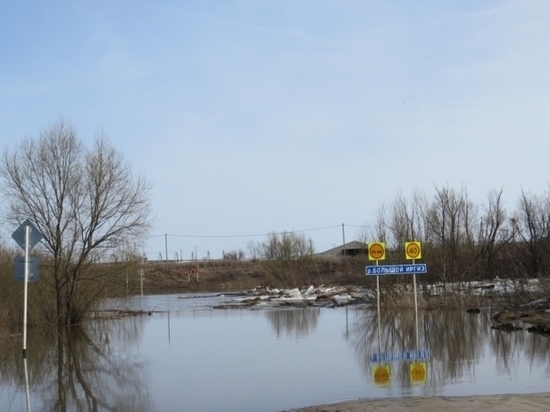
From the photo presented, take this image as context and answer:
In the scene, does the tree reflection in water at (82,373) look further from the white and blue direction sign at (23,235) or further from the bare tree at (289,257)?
the bare tree at (289,257)

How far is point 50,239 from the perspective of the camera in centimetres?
3309

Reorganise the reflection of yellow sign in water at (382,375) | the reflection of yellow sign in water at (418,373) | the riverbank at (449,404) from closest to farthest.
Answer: the riverbank at (449,404) → the reflection of yellow sign in water at (418,373) → the reflection of yellow sign in water at (382,375)

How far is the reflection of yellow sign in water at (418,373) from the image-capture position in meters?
14.0

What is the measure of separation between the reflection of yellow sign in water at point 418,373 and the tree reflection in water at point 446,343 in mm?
117

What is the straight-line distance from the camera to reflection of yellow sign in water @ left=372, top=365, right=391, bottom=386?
14.2m

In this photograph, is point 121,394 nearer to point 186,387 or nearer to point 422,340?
point 186,387

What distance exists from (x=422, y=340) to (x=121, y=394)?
34.8 feet

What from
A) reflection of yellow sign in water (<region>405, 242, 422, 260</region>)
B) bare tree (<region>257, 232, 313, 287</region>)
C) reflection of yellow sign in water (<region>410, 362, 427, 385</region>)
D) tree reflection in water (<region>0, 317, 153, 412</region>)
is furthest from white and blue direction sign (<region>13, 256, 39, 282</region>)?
bare tree (<region>257, 232, 313, 287</region>)

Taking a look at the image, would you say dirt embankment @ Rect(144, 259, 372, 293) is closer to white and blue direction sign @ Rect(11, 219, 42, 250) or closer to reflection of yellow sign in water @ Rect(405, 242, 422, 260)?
reflection of yellow sign in water @ Rect(405, 242, 422, 260)

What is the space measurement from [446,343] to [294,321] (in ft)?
38.4

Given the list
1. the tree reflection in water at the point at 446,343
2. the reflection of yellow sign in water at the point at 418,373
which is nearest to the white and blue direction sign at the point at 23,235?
the tree reflection in water at the point at 446,343

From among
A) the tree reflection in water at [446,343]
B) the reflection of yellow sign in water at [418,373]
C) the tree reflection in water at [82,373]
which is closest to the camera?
the tree reflection in water at [82,373]

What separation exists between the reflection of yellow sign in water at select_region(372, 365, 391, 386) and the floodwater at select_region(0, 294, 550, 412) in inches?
1.0

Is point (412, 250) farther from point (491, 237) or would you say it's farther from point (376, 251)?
point (491, 237)
